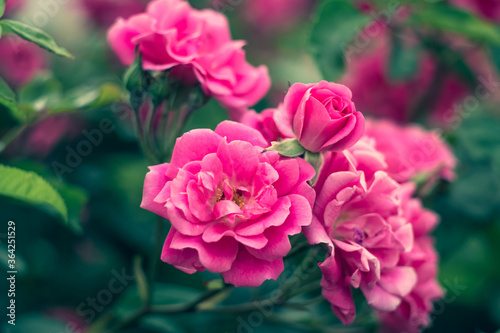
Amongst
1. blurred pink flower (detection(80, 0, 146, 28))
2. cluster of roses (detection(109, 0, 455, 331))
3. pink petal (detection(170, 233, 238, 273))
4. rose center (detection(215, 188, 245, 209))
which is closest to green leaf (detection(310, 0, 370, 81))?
cluster of roses (detection(109, 0, 455, 331))

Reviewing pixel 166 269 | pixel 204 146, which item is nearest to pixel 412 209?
pixel 204 146

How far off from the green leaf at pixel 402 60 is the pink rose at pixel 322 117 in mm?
729

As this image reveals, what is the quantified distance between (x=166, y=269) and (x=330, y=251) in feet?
2.52

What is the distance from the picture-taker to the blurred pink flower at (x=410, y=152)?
0.99 m

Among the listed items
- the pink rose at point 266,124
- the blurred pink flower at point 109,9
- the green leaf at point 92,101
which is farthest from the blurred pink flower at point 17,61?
the pink rose at point 266,124

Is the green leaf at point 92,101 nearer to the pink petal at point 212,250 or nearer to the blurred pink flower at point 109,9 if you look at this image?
the pink petal at point 212,250

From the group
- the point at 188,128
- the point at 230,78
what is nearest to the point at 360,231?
the point at 230,78

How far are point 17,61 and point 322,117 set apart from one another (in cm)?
109

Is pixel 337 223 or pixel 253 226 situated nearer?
pixel 253 226

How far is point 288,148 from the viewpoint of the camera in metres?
0.71

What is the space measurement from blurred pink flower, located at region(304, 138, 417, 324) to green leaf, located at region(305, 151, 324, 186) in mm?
17

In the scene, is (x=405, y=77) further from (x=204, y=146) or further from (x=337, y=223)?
(x=204, y=146)

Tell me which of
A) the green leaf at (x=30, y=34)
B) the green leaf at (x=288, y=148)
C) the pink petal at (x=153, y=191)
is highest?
the green leaf at (x=30, y=34)

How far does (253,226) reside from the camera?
674mm
